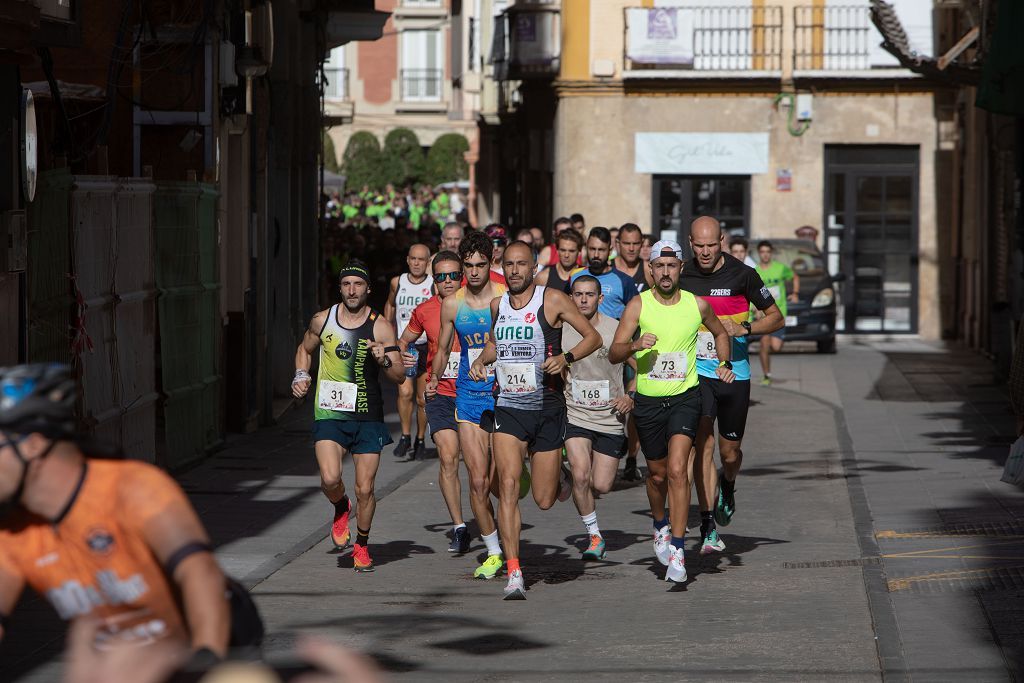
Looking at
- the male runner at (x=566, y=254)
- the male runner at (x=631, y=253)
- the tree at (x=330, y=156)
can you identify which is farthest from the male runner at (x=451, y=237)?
the tree at (x=330, y=156)

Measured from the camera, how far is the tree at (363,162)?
76.4 metres

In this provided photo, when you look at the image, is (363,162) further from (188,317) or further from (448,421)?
(448,421)

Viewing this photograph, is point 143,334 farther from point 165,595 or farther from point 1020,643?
point 165,595

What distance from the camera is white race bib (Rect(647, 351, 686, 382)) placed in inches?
422

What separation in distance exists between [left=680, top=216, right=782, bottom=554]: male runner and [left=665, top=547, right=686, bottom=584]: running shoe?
3.79ft

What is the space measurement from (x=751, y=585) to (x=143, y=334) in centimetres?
584

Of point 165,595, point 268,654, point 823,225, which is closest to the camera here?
point 165,595

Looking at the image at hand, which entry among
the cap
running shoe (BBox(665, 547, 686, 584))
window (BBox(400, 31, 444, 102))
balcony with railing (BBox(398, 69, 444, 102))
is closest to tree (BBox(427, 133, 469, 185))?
balcony with railing (BBox(398, 69, 444, 102))

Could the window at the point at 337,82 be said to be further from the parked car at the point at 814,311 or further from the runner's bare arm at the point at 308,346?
the runner's bare arm at the point at 308,346

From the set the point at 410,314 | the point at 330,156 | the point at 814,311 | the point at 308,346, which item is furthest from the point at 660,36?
the point at 330,156

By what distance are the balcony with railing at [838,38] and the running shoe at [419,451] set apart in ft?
63.7

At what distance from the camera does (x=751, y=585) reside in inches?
410

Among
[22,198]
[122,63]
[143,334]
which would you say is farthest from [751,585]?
[122,63]

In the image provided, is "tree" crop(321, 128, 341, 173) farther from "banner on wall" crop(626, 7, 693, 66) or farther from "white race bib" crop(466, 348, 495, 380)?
"white race bib" crop(466, 348, 495, 380)
